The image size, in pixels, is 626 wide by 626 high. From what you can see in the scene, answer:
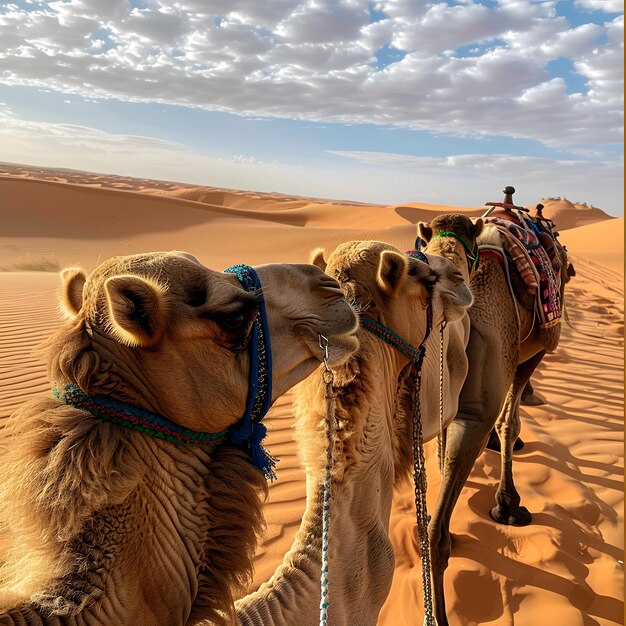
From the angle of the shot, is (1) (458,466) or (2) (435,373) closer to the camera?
(2) (435,373)

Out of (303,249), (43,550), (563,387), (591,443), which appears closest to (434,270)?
(43,550)

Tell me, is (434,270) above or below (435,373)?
above

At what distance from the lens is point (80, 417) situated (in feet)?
3.72

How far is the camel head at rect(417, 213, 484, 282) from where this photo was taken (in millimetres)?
3059

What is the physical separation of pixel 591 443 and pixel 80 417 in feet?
18.9

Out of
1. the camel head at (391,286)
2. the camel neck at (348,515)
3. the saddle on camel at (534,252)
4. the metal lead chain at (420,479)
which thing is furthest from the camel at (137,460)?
the saddle on camel at (534,252)

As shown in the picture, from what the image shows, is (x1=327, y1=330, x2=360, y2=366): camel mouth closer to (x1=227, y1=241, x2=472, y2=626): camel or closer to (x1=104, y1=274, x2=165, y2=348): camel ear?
(x1=227, y1=241, x2=472, y2=626): camel

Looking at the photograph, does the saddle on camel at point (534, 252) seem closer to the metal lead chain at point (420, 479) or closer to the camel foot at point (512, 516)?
the camel foot at point (512, 516)

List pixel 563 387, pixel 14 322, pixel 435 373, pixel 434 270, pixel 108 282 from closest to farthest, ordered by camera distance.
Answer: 1. pixel 108 282
2. pixel 434 270
3. pixel 435 373
4. pixel 563 387
5. pixel 14 322

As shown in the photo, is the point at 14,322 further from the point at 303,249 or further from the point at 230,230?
the point at 230,230

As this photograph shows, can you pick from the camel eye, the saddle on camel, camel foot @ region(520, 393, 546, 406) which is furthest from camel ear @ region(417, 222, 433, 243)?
camel foot @ region(520, 393, 546, 406)

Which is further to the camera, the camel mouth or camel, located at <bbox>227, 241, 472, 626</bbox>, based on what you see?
camel, located at <bbox>227, 241, 472, 626</bbox>

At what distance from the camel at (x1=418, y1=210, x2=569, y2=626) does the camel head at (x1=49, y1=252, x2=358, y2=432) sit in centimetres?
206

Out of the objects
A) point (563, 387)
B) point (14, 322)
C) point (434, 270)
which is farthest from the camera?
point (14, 322)
